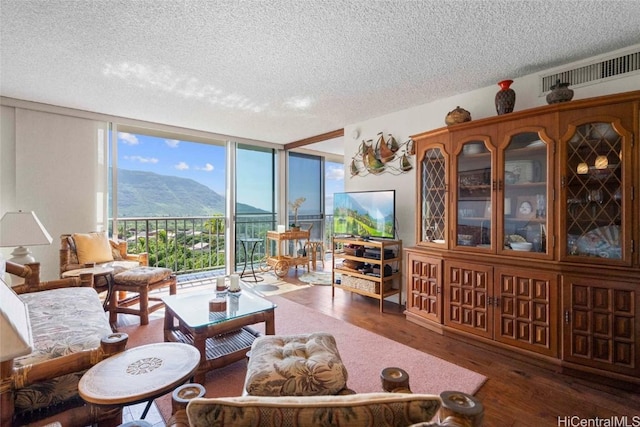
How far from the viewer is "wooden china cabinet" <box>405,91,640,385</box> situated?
6.15 ft

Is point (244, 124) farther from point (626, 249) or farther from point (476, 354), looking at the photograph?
point (626, 249)

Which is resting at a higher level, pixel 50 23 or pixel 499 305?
pixel 50 23

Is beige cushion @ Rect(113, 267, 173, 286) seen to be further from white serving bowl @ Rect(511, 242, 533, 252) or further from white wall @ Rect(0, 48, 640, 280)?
white serving bowl @ Rect(511, 242, 533, 252)

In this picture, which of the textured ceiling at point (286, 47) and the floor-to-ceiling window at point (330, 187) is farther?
the floor-to-ceiling window at point (330, 187)

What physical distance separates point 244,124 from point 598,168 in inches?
146

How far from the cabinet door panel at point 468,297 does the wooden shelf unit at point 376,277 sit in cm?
76

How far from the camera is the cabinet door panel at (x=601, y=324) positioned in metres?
1.83

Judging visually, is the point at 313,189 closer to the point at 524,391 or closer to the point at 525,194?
the point at 525,194

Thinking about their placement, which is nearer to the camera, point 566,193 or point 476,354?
point 566,193

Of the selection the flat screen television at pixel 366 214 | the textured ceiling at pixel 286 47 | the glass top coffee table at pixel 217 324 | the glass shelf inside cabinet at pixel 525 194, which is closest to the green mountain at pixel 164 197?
the textured ceiling at pixel 286 47

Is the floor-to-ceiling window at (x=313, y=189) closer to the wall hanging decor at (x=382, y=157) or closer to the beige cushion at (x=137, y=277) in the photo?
the wall hanging decor at (x=382, y=157)

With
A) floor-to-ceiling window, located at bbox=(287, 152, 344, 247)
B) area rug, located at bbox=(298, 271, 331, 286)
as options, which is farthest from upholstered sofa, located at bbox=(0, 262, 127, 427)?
floor-to-ceiling window, located at bbox=(287, 152, 344, 247)

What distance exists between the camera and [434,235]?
287 cm

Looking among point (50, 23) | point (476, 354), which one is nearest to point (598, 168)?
point (476, 354)
